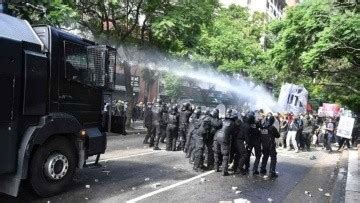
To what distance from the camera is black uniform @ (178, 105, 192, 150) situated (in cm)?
1491

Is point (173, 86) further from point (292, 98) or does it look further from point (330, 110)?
point (330, 110)

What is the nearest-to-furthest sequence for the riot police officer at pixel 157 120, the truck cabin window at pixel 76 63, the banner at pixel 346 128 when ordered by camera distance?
the truck cabin window at pixel 76 63 → the riot police officer at pixel 157 120 → the banner at pixel 346 128

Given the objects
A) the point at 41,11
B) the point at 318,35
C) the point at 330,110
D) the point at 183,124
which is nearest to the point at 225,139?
the point at 318,35

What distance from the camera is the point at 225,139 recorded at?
1069cm

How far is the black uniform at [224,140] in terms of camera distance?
10695mm

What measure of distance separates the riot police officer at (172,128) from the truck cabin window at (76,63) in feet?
21.4

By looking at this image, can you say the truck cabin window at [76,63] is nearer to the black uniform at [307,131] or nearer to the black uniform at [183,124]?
the black uniform at [183,124]

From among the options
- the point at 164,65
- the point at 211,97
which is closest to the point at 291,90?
the point at 164,65

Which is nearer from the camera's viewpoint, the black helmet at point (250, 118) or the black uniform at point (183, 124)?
the black helmet at point (250, 118)

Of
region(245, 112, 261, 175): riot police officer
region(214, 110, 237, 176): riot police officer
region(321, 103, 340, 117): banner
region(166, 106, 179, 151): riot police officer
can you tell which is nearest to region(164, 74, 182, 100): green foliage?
region(321, 103, 340, 117): banner

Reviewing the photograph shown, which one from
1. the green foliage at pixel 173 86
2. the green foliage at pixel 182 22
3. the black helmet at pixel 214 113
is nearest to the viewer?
the black helmet at pixel 214 113

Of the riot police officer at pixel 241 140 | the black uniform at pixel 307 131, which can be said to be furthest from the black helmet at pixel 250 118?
the black uniform at pixel 307 131

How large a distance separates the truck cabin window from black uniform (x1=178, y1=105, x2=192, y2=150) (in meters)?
7.18

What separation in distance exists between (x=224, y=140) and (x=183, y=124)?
14.3 ft
